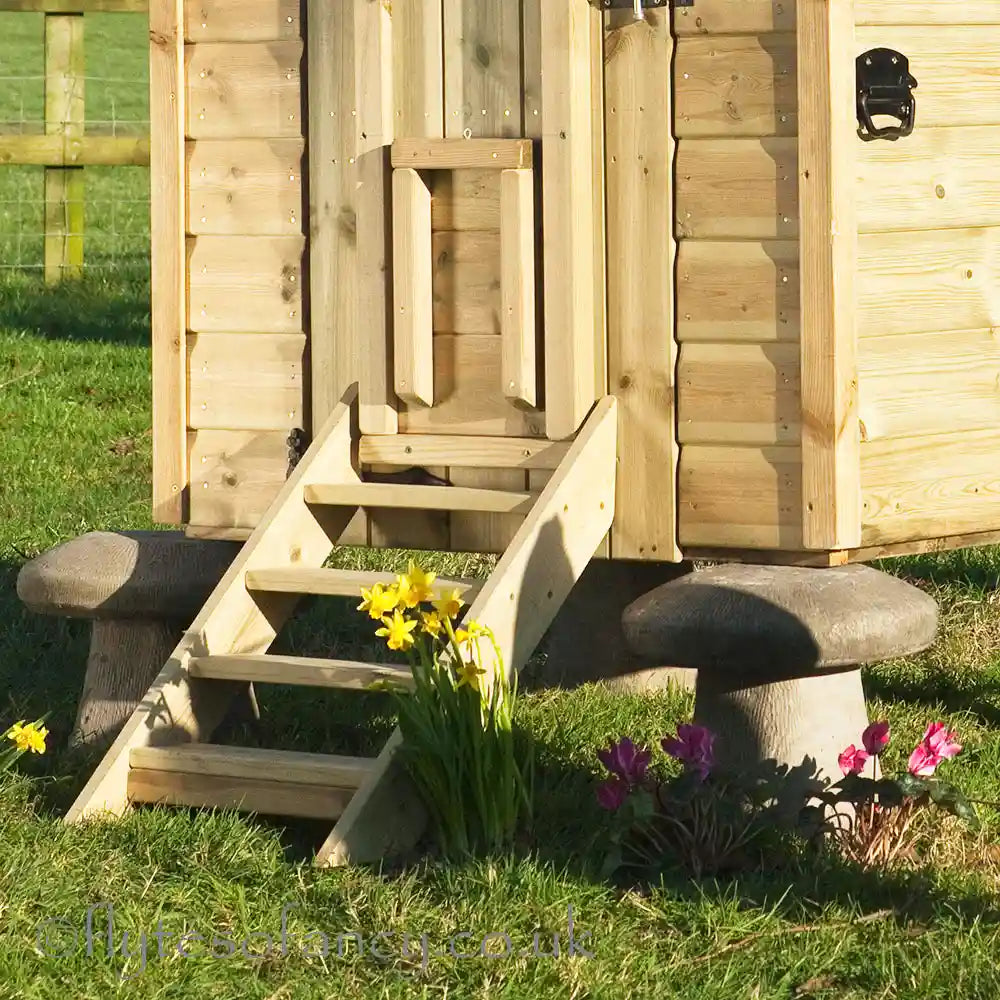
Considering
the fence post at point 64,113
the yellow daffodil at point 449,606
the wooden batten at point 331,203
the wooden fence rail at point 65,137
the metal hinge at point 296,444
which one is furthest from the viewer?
the fence post at point 64,113

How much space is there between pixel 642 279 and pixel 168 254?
1.57 meters

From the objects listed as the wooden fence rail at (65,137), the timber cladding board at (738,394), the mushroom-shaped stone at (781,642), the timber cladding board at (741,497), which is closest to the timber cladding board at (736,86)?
the timber cladding board at (738,394)

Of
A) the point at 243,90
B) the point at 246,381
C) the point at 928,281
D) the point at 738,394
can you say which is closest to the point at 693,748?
the point at 738,394

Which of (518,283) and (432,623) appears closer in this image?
(432,623)

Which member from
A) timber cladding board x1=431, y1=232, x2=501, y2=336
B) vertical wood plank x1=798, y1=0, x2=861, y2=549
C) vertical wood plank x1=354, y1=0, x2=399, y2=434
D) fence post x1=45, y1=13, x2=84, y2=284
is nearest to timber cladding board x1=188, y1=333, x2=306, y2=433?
vertical wood plank x1=354, y1=0, x2=399, y2=434

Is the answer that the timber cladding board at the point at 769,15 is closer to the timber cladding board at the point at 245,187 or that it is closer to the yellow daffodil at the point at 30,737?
the timber cladding board at the point at 245,187

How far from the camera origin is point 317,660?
5156 mm

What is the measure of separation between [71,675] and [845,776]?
10.6 ft

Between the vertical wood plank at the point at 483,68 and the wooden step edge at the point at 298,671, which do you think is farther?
the vertical wood plank at the point at 483,68

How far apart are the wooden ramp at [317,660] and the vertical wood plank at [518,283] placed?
229 mm

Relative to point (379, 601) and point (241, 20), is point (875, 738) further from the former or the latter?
point (241, 20)

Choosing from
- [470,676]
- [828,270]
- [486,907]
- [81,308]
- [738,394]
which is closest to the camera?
[486,907]

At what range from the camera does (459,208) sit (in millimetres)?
5582

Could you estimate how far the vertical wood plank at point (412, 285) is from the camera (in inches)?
218
